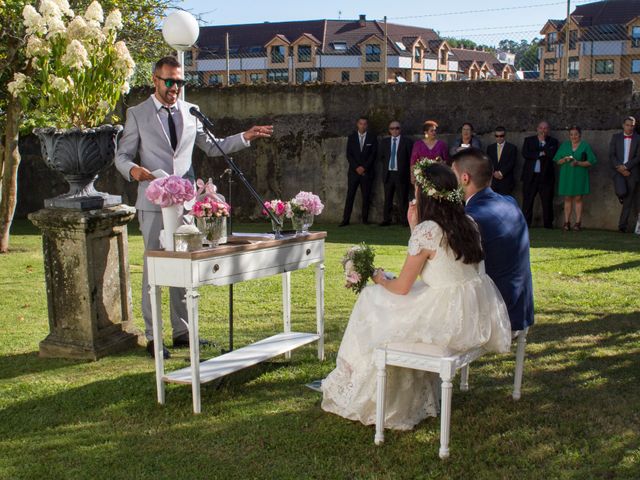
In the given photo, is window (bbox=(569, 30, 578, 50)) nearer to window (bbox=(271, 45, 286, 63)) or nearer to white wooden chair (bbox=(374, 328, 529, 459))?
window (bbox=(271, 45, 286, 63))

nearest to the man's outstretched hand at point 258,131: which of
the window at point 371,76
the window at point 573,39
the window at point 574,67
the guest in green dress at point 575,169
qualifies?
the guest in green dress at point 575,169

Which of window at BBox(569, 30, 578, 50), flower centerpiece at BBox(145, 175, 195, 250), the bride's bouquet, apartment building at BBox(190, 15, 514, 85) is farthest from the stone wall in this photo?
the bride's bouquet

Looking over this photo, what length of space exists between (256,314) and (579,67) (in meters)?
10.9

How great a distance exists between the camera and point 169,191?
18.3 feet

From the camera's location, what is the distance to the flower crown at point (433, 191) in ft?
16.1

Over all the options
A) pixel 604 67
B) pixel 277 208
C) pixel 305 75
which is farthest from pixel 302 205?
pixel 305 75

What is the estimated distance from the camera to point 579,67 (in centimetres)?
1656

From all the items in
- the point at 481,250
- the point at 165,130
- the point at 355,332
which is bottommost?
the point at 355,332

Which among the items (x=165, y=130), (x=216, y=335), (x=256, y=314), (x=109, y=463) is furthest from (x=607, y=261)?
(x=109, y=463)

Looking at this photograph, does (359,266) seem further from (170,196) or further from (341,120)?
(341,120)

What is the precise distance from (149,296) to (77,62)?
1991mm

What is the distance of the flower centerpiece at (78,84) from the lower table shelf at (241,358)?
6.36 ft

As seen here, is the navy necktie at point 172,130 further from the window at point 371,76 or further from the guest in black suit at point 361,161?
the window at point 371,76

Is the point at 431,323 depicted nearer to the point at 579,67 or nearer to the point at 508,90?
the point at 508,90
